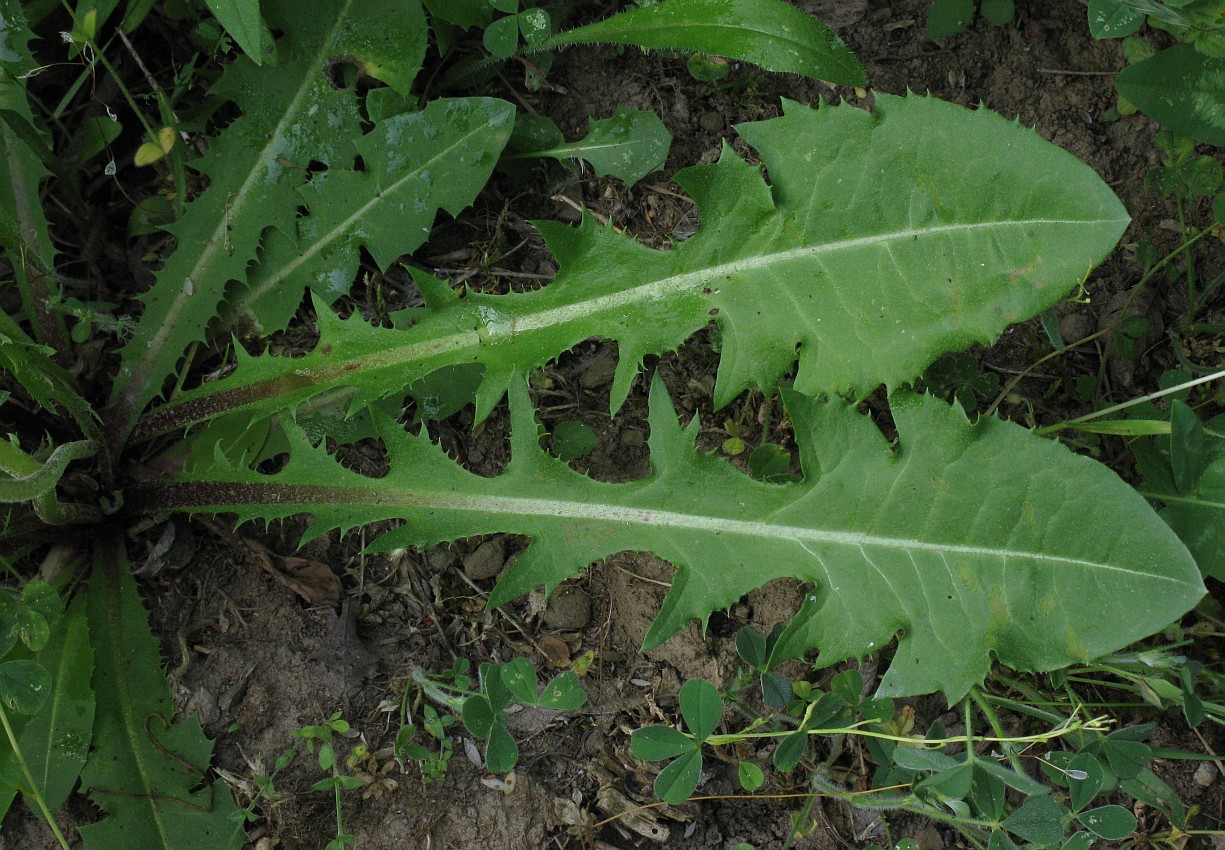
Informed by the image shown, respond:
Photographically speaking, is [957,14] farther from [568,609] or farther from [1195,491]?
[568,609]

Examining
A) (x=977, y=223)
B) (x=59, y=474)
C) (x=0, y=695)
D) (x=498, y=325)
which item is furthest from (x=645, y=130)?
(x=0, y=695)

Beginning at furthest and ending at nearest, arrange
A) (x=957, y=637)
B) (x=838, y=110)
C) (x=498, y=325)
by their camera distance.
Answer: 1. (x=498, y=325)
2. (x=838, y=110)
3. (x=957, y=637)

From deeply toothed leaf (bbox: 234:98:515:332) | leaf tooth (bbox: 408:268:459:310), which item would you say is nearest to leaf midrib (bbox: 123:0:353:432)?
deeply toothed leaf (bbox: 234:98:515:332)

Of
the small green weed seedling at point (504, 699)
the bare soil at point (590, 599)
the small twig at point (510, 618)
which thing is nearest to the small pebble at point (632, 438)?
the bare soil at point (590, 599)

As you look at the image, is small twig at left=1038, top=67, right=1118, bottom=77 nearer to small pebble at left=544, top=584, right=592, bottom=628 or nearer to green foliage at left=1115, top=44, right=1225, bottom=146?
green foliage at left=1115, top=44, right=1225, bottom=146

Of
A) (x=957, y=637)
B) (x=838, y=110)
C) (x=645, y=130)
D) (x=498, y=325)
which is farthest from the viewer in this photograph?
(x=645, y=130)

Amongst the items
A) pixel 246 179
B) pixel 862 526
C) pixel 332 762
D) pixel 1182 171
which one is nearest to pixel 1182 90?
pixel 1182 171

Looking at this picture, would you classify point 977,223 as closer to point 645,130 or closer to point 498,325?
point 645,130
